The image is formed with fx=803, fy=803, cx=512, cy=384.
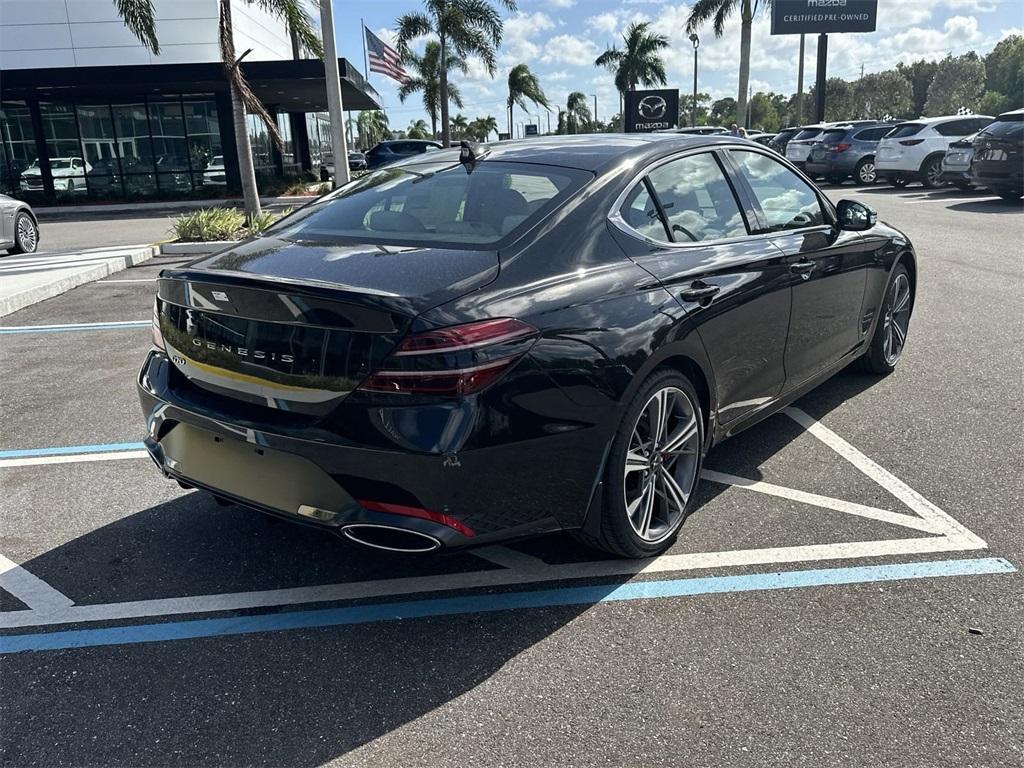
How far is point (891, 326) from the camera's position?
5.51 metres

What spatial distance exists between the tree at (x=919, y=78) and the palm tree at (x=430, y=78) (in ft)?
225

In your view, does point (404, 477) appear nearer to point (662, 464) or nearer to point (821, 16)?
point (662, 464)

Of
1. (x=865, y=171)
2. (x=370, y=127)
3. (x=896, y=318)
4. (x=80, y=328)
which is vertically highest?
(x=370, y=127)

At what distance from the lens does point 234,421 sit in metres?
2.78

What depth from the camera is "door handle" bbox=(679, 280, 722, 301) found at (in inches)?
128

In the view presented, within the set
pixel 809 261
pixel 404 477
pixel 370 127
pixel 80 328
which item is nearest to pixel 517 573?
pixel 404 477

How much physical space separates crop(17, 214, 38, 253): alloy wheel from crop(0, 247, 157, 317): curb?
1747mm

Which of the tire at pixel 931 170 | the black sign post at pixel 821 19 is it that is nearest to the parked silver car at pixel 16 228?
the tire at pixel 931 170

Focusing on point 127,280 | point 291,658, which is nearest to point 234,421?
point 291,658

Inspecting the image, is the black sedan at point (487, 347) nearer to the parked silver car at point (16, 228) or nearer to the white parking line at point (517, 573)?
the white parking line at point (517, 573)

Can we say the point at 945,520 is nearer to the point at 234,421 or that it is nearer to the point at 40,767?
the point at 234,421

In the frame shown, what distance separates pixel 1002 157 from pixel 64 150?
26.0 m

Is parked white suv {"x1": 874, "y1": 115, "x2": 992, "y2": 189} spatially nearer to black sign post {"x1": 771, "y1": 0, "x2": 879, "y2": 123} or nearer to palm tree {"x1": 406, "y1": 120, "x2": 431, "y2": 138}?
black sign post {"x1": 771, "y1": 0, "x2": 879, "y2": 123}

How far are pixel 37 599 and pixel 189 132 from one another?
25.3m
